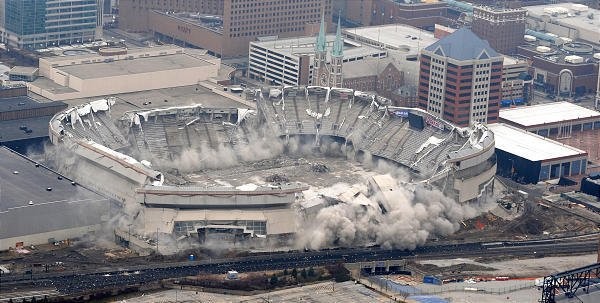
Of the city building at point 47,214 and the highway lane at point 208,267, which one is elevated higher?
the city building at point 47,214

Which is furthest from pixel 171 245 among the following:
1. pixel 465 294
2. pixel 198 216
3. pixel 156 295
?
pixel 465 294

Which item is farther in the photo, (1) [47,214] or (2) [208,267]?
(1) [47,214]

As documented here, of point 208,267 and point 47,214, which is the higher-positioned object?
point 47,214

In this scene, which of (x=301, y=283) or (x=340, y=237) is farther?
(x=340, y=237)

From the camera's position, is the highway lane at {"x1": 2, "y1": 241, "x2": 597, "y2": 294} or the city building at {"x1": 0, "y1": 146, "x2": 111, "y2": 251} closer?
the highway lane at {"x1": 2, "y1": 241, "x2": 597, "y2": 294}

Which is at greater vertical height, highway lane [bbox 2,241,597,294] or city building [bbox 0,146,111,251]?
city building [bbox 0,146,111,251]

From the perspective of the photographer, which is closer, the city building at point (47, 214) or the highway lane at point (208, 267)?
the highway lane at point (208, 267)

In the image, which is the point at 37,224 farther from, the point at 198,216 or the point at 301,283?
the point at 301,283
